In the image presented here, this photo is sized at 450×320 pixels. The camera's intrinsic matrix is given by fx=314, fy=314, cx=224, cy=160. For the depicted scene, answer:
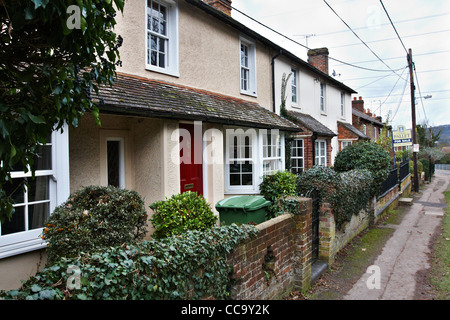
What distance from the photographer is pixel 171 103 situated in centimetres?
683

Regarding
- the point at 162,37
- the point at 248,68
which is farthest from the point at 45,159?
the point at 248,68

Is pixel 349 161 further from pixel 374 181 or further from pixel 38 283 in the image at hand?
pixel 38 283

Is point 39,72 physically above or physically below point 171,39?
below

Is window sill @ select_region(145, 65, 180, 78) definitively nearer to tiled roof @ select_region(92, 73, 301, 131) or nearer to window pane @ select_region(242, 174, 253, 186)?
tiled roof @ select_region(92, 73, 301, 131)

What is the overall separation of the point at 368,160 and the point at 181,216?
24.6 feet

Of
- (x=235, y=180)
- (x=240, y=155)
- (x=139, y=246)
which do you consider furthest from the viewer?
(x=235, y=180)

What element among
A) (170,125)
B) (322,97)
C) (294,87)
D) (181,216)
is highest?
(322,97)

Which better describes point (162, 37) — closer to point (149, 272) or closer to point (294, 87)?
point (149, 272)

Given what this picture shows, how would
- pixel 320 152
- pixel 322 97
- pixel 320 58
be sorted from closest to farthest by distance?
pixel 320 152
pixel 322 97
pixel 320 58

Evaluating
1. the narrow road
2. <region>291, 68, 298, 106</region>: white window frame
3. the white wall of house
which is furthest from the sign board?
<region>291, 68, 298, 106</region>: white window frame

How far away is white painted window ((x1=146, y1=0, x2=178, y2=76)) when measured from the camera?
7.59 metres

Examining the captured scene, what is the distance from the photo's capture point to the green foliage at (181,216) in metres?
5.41

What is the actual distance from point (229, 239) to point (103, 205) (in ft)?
6.46
